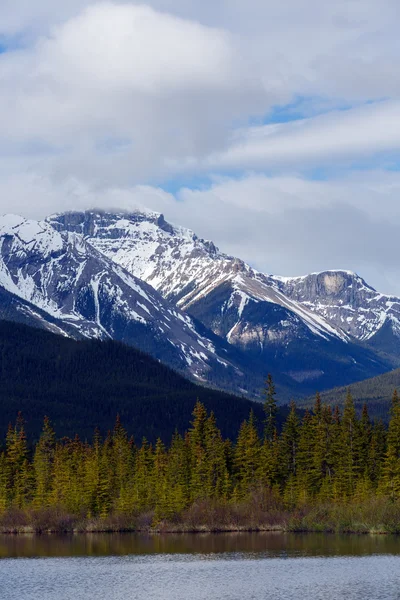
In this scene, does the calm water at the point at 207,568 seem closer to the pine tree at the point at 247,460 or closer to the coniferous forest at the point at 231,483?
the coniferous forest at the point at 231,483

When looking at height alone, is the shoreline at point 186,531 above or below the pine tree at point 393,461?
below

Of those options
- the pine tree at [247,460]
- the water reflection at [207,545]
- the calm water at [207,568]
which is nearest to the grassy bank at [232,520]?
the water reflection at [207,545]

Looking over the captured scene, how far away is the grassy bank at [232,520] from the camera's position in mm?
131750

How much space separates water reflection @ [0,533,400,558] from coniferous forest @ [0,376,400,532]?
5771 millimetres

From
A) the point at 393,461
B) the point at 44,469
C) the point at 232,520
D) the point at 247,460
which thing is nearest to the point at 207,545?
the point at 232,520

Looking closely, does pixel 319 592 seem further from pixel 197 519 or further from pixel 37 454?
pixel 37 454

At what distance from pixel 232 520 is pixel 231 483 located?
912 centimetres

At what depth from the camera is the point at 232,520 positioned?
469 feet

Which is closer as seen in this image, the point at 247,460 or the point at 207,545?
the point at 207,545

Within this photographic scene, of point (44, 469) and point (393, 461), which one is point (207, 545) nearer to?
point (393, 461)

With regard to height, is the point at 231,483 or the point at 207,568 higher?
the point at 231,483

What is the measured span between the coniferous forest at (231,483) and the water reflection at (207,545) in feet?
18.9

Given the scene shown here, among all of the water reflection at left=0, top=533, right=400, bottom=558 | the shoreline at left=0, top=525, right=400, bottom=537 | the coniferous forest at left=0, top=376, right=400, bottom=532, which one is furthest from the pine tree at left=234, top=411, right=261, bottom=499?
the water reflection at left=0, top=533, right=400, bottom=558

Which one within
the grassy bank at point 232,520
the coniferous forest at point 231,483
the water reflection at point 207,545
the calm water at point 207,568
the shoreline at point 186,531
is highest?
the coniferous forest at point 231,483
